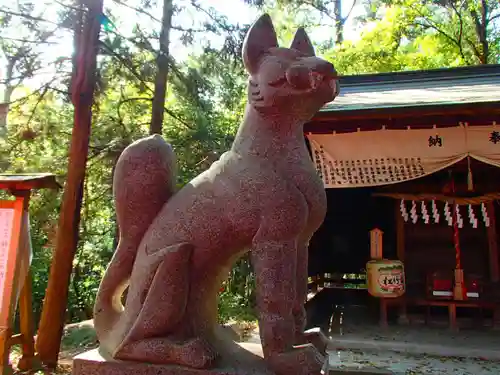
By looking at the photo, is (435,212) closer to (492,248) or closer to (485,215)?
(485,215)

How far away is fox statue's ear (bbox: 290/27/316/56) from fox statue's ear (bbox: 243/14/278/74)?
0.53 feet

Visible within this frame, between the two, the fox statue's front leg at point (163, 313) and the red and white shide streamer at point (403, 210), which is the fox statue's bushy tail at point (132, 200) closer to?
the fox statue's front leg at point (163, 313)

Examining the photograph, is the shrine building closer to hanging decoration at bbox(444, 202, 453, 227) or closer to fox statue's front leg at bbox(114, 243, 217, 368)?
hanging decoration at bbox(444, 202, 453, 227)

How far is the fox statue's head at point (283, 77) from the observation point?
6.50 feet

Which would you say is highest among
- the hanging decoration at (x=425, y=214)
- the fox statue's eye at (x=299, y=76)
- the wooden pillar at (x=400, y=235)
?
the fox statue's eye at (x=299, y=76)

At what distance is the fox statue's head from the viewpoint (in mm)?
1980

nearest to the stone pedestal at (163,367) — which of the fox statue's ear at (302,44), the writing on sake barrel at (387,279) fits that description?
the fox statue's ear at (302,44)

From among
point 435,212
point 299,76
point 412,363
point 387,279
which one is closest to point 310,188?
point 299,76

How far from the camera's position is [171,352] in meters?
1.90

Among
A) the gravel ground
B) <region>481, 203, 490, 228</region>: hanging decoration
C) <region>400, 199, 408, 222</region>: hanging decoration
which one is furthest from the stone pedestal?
<region>481, 203, 490, 228</region>: hanging decoration

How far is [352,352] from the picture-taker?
5.73m

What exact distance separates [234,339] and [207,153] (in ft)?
20.0

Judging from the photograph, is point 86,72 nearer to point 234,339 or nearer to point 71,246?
point 71,246

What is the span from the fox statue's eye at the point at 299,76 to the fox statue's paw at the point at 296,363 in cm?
116
